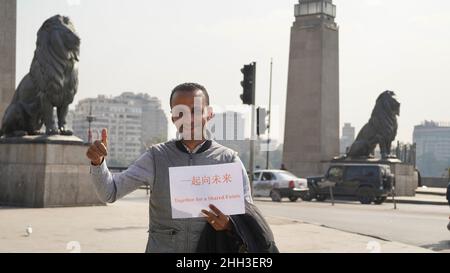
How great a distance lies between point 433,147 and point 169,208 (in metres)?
158

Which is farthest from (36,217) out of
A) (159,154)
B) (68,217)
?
(159,154)

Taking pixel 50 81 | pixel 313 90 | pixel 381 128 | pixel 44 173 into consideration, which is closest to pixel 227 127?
pixel 44 173

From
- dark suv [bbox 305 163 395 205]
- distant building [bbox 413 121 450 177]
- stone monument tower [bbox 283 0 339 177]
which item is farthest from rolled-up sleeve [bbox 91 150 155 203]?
distant building [bbox 413 121 450 177]

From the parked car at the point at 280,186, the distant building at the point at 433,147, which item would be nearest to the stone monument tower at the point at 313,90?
the parked car at the point at 280,186

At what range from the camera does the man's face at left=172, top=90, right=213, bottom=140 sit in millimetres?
3451

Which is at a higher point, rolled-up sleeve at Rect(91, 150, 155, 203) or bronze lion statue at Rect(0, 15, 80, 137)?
bronze lion statue at Rect(0, 15, 80, 137)

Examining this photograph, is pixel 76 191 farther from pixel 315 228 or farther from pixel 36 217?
pixel 315 228

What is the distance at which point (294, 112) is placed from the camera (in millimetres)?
37625

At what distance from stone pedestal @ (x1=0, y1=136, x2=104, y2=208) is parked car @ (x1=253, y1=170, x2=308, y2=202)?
1049 centimetres

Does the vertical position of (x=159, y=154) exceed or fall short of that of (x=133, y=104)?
it falls short

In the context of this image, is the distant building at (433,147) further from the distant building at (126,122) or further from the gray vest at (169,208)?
the gray vest at (169,208)

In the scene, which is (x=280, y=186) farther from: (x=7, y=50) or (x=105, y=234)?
(x=105, y=234)

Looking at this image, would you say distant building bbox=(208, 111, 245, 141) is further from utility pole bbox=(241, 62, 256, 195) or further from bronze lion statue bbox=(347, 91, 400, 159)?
bronze lion statue bbox=(347, 91, 400, 159)
